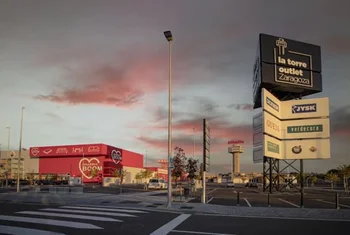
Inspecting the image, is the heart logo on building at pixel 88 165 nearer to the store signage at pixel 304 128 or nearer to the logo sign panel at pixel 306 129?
the logo sign panel at pixel 306 129

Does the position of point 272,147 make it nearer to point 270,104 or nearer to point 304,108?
point 270,104

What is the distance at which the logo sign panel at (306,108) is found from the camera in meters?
28.6

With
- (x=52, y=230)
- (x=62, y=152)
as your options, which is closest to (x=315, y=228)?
(x=52, y=230)

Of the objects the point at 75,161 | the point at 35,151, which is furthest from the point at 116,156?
the point at 35,151

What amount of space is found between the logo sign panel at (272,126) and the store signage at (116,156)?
67703 mm

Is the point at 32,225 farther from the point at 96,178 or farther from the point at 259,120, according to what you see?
the point at 96,178

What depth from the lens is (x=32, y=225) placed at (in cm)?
1232

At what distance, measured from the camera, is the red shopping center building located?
8862 centimetres

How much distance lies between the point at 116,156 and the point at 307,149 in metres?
71.3

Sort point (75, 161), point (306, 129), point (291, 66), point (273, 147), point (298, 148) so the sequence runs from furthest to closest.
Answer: point (75, 161), point (291, 66), point (298, 148), point (306, 129), point (273, 147)

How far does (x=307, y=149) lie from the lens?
29.8 m

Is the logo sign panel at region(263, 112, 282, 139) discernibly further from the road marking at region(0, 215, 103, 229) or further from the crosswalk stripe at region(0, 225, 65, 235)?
the crosswalk stripe at region(0, 225, 65, 235)

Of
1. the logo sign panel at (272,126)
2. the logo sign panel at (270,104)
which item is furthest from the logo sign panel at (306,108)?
the logo sign panel at (272,126)

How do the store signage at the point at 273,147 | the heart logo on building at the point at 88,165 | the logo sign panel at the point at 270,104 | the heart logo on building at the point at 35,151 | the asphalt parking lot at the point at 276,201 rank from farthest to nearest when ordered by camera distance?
the heart logo on building at the point at 35,151
the heart logo on building at the point at 88,165
the store signage at the point at 273,147
the logo sign panel at the point at 270,104
the asphalt parking lot at the point at 276,201
